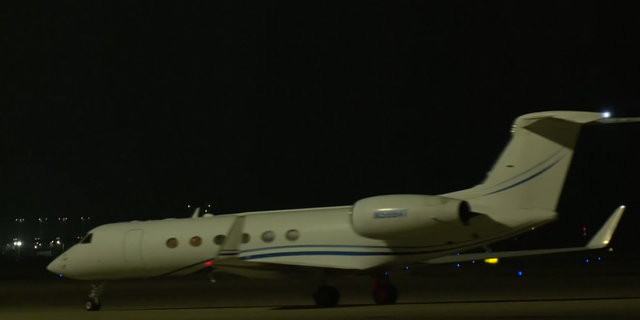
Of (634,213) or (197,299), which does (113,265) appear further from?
(634,213)

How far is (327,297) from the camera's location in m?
18.6

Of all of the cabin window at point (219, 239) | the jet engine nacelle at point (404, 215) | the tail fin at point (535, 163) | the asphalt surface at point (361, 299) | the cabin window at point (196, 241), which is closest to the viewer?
the asphalt surface at point (361, 299)

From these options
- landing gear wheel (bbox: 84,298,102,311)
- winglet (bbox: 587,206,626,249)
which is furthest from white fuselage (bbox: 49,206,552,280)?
winglet (bbox: 587,206,626,249)

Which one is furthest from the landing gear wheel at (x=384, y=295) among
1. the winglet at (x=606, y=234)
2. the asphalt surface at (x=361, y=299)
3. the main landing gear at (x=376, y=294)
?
the winglet at (x=606, y=234)

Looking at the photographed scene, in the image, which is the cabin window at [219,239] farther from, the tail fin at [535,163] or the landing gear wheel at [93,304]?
the tail fin at [535,163]

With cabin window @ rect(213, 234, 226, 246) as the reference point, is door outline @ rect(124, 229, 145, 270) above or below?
→ above

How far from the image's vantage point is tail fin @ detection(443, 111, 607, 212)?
56.5ft

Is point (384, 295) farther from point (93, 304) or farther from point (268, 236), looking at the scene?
point (93, 304)

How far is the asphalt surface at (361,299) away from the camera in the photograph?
1627 centimetres

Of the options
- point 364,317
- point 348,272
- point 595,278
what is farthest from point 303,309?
point 595,278

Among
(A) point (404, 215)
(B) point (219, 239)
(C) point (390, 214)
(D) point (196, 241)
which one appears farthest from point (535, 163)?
(D) point (196, 241)

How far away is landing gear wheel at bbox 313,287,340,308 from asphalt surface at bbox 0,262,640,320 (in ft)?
0.70

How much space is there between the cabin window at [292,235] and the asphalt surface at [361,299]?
111 cm

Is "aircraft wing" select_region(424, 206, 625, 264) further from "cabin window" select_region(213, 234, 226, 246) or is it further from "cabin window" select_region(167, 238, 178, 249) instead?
"cabin window" select_region(167, 238, 178, 249)
